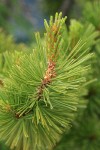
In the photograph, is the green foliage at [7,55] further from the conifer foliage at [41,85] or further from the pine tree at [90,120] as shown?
the pine tree at [90,120]

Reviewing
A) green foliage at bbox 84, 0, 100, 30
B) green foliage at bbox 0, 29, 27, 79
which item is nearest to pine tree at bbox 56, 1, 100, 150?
green foliage at bbox 84, 0, 100, 30

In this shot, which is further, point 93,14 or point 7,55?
point 93,14

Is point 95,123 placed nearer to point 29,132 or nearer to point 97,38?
point 97,38

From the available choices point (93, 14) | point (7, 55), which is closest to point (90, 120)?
point (93, 14)

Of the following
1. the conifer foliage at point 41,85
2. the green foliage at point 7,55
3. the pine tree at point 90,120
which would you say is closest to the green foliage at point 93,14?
the pine tree at point 90,120

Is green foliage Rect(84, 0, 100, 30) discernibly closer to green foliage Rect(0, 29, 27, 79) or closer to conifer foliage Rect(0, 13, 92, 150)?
green foliage Rect(0, 29, 27, 79)

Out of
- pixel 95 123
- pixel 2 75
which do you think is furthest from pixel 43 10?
pixel 2 75

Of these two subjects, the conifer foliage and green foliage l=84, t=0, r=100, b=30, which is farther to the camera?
green foliage l=84, t=0, r=100, b=30

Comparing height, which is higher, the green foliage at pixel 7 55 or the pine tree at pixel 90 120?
the green foliage at pixel 7 55

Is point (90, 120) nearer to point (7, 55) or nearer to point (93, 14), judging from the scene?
point (93, 14)
